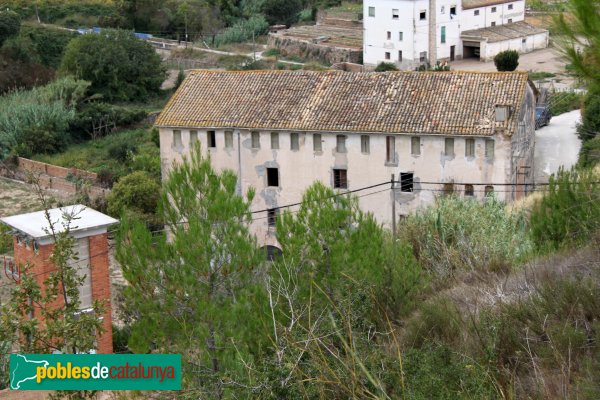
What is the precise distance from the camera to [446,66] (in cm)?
4653

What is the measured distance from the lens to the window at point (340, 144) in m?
26.9

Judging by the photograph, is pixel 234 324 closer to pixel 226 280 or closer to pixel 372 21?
pixel 226 280

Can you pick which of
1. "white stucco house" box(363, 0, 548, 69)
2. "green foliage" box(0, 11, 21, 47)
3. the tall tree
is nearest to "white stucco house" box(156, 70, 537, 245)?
the tall tree

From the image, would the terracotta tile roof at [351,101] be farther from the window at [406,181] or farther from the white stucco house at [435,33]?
the white stucco house at [435,33]

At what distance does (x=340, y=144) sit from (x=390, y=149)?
1.36 metres

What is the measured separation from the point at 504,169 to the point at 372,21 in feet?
84.8

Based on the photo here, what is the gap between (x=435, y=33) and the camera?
49.5 m

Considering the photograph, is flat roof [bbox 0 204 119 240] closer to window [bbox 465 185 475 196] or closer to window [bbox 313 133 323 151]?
window [bbox 313 133 323 151]

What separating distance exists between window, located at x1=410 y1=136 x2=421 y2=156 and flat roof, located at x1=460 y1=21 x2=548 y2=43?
25616 millimetres

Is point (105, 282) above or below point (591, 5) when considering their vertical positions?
below

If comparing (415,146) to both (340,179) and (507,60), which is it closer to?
(340,179)

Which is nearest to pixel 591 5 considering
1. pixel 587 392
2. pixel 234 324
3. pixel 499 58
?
pixel 587 392

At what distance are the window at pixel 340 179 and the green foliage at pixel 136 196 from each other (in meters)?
6.30

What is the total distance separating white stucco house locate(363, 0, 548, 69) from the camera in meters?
49.0
